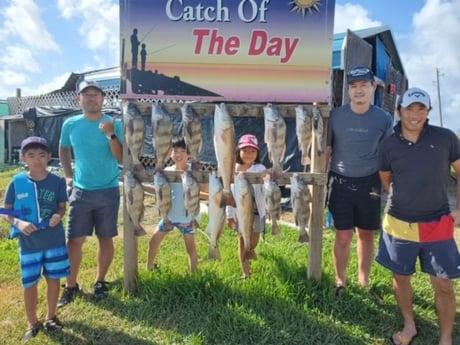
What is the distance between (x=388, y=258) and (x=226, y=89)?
190 cm

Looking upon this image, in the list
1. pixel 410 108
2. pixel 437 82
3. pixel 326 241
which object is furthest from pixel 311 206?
pixel 437 82

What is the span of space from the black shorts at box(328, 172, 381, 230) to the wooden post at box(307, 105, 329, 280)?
11 centimetres

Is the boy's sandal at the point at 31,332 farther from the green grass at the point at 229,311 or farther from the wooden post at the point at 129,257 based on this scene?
the wooden post at the point at 129,257

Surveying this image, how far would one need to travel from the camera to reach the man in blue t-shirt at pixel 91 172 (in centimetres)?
342

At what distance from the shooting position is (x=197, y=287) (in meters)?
3.50

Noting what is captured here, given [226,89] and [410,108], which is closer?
[410,108]

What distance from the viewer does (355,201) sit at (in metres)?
3.42

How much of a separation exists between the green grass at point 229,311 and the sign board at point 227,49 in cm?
168

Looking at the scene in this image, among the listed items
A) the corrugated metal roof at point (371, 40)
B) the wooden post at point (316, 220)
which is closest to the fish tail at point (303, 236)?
the wooden post at point (316, 220)

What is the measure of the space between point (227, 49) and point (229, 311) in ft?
7.29

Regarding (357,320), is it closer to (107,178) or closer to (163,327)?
(163,327)

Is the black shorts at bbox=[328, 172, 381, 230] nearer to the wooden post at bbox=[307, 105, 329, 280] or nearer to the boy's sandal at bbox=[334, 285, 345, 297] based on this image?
the wooden post at bbox=[307, 105, 329, 280]

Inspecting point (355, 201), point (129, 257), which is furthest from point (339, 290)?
point (129, 257)

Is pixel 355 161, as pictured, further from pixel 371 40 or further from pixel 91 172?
pixel 371 40
